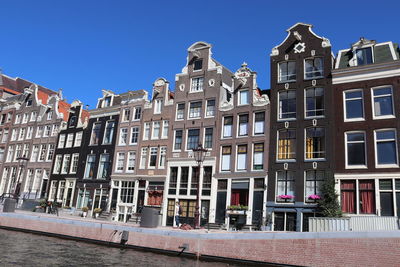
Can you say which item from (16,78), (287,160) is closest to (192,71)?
(287,160)

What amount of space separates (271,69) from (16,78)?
54062 millimetres

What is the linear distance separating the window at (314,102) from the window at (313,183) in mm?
→ 4439

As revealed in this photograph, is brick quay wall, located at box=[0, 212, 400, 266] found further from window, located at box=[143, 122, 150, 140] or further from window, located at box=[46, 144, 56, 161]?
window, located at box=[46, 144, 56, 161]

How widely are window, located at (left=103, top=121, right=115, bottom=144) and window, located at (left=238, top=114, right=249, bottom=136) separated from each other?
15.7 metres

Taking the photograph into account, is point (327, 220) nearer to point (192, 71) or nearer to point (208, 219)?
point (208, 219)

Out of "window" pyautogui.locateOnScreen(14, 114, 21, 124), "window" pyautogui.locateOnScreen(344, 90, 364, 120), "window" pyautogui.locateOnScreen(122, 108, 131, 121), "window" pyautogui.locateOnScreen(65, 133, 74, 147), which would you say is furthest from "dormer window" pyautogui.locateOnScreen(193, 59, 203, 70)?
"window" pyautogui.locateOnScreen(14, 114, 21, 124)

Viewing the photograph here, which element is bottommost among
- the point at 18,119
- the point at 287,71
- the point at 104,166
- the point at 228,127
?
the point at 104,166

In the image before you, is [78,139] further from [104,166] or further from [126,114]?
[126,114]

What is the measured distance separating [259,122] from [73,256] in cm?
1791

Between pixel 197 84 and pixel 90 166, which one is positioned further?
pixel 90 166

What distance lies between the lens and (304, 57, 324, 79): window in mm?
28898

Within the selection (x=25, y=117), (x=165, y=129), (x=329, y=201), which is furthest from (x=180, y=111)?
(x=25, y=117)

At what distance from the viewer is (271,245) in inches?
742

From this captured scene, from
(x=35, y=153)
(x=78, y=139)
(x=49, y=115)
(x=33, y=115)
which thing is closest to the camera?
(x=78, y=139)
